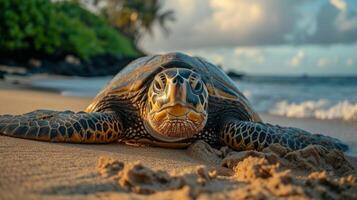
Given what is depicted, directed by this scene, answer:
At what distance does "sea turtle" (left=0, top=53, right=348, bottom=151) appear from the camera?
2.74m

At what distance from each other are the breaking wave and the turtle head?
3.43 m

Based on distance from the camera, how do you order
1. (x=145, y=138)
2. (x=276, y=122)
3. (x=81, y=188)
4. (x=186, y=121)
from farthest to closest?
(x=276, y=122) → (x=145, y=138) → (x=186, y=121) → (x=81, y=188)

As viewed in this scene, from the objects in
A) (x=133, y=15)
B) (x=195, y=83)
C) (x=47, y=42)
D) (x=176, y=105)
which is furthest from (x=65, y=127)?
(x=133, y=15)

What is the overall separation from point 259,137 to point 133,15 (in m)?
42.1

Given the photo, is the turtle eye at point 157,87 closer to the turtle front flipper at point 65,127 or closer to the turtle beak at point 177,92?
the turtle beak at point 177,92

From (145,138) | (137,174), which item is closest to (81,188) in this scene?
(137,174)

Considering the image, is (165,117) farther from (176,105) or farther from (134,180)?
(134,180)

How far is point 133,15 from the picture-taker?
4384 cm

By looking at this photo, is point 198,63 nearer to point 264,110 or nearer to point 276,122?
point 276,122

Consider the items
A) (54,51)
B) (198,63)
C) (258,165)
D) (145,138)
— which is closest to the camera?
(258,165)

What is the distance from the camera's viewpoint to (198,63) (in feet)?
11.9

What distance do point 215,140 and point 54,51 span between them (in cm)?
1702

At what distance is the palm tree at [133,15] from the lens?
141ft

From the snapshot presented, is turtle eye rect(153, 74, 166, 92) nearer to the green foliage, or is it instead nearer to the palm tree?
the green foliage
